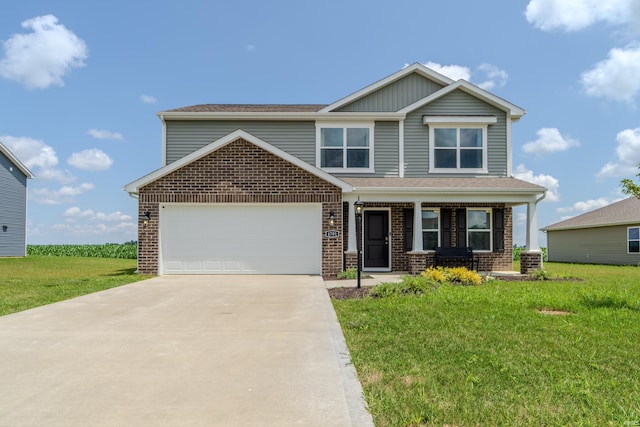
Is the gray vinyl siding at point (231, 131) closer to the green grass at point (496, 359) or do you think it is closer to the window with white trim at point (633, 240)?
the green grass at point (496, 359)

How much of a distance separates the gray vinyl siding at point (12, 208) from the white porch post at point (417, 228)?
900 inches

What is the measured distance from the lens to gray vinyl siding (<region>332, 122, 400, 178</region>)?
16.3 meters

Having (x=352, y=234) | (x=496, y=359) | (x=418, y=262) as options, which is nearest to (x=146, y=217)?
(x=352, y=234)

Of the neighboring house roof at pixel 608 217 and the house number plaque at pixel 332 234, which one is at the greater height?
the neighboring house roof at pixel 608 217

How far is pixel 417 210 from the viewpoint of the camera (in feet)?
47.5

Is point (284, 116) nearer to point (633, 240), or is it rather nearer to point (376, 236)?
point (376, 236)

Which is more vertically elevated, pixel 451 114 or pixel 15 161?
pixel 451 114

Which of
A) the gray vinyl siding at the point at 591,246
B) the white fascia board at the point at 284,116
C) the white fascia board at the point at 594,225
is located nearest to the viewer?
the white fascia board at the point at 284,116

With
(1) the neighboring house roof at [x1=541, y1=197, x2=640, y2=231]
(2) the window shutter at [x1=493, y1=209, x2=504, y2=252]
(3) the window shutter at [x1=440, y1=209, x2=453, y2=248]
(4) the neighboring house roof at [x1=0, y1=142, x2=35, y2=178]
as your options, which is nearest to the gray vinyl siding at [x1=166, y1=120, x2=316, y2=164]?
(3) the window shutter at [x1=440, y1=209, x2=453, y2=248]

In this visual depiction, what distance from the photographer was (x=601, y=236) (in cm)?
2484

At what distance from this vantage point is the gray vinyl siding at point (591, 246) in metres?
23.1

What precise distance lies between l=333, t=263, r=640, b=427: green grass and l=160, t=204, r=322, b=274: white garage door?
5375mm

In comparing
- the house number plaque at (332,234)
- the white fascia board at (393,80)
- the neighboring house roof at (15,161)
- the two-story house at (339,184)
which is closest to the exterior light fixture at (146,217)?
the two-story house at (339,184)

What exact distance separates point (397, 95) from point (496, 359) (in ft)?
43.8
